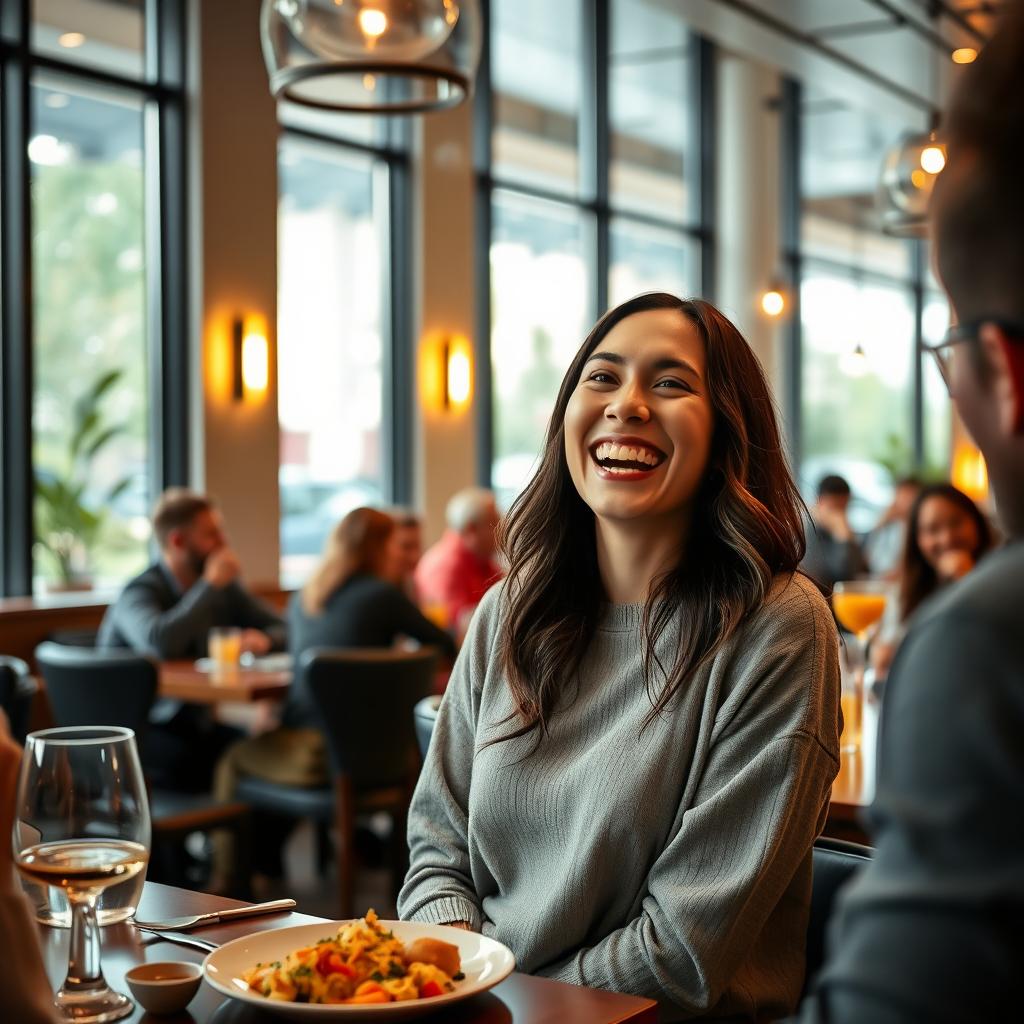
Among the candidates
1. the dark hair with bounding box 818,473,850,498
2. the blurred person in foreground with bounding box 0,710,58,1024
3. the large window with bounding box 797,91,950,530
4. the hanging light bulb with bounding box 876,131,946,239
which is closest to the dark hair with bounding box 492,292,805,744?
the blurred person in foreground with bounding box 0,710,58,1024

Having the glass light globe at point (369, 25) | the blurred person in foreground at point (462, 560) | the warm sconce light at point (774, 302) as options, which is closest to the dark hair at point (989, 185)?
the glass light globe at point (369, 25)

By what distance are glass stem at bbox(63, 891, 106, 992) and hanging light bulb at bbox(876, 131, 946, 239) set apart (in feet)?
14.7

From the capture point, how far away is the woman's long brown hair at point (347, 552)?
4.72m

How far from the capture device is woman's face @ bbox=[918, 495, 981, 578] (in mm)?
4496

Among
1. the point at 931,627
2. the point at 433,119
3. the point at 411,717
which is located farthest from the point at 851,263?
the point at 931,627

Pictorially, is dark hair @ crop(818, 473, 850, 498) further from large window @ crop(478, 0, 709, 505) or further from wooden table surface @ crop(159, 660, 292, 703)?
wooden table surface @ crop(159, 660, 292, 703)

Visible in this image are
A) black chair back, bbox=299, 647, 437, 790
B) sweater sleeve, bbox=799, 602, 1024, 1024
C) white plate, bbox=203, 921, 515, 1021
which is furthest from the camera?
black chair back, bbox=299, 647, 437, 790

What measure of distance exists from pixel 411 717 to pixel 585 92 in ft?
21.1

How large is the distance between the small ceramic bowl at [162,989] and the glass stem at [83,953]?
1.2 inches

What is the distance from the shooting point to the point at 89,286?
20.8 feet

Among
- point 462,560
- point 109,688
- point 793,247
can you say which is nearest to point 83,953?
point 109,688

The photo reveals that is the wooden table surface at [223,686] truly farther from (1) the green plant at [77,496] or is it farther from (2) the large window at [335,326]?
(2) the large window at [335,326]

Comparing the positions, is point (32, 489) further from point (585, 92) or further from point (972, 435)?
point (972, 435)

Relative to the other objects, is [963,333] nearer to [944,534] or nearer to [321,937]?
[321,937]
